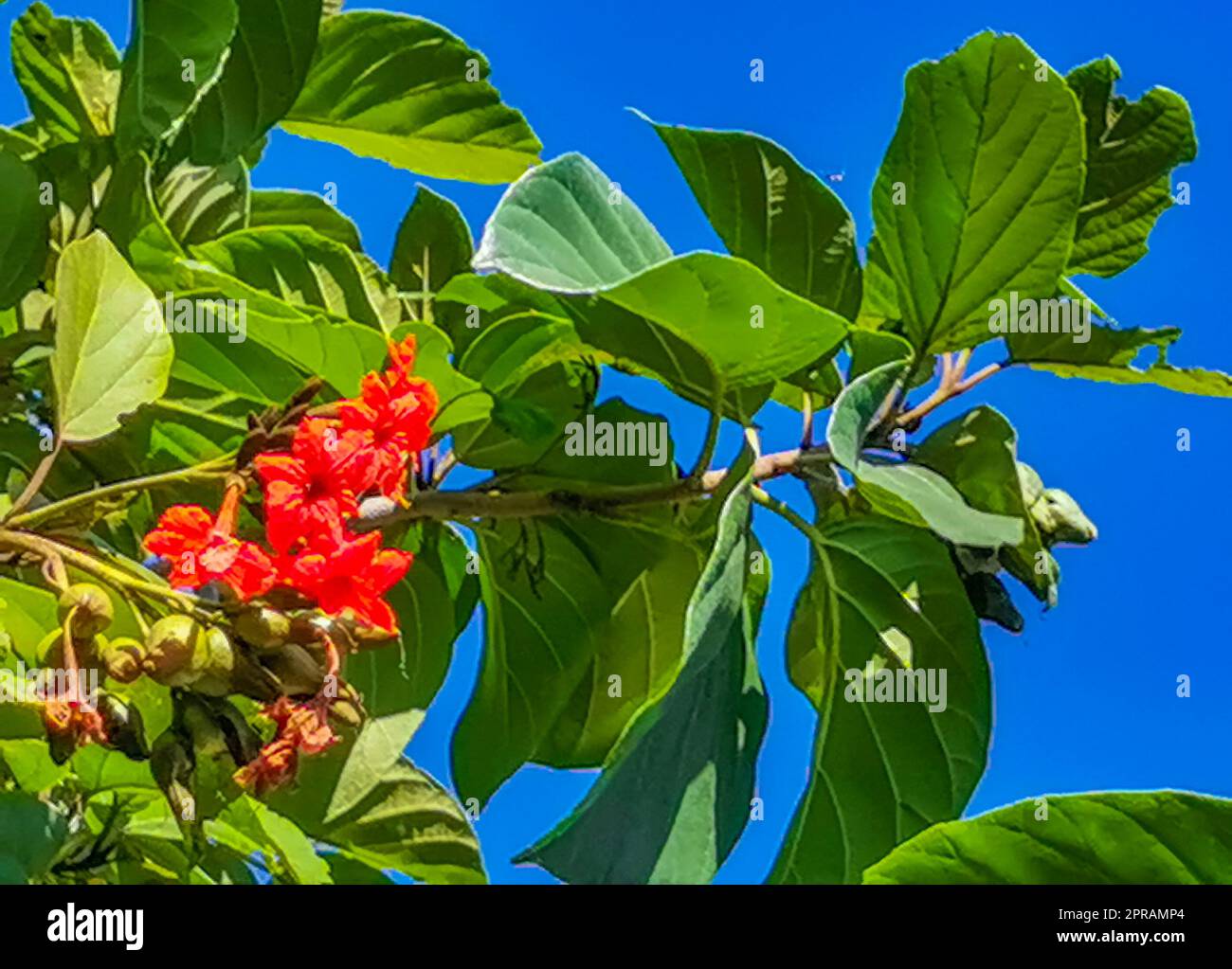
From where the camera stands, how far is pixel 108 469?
108cm

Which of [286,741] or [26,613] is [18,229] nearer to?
[26,613]

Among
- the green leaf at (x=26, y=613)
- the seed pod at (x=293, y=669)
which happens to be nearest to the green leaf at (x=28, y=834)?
the green leaf at (x=26, y=613)

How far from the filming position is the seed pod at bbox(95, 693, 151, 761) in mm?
816

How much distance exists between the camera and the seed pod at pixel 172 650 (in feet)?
2.55

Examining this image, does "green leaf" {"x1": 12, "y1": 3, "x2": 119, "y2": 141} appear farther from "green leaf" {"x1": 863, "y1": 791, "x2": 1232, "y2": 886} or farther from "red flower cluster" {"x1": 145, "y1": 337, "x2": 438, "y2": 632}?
"green leaf" {"x1": 863, "y1": 791, "x2": 1232, "y2": 886}

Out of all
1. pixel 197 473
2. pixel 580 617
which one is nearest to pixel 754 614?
pixel 580 617

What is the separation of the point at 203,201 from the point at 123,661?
527mm

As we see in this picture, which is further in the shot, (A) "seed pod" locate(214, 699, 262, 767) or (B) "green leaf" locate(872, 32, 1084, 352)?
(B) "green leaf" locate(872, 32, 1084, 352)

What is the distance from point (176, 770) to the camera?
2.67 ft

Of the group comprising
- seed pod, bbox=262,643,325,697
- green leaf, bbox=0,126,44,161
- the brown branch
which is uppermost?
green leaf, bbox=0,126,44,161

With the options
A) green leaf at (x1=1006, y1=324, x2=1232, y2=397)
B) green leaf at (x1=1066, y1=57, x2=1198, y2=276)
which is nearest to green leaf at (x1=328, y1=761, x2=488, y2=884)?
green leaf at (x1=1006, y1=324, x2=1232, y2=397)

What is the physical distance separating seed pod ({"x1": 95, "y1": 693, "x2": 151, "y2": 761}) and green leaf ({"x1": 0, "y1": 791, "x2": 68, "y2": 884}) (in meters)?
0.08

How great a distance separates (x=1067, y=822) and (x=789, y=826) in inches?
11.9

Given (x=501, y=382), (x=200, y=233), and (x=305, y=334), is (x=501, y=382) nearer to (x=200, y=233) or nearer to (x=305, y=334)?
(x=305, y=334)
